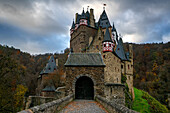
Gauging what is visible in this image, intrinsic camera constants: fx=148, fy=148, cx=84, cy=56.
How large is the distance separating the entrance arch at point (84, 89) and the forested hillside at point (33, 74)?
625 cm

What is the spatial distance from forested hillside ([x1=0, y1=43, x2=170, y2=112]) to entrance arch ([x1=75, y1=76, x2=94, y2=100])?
6247mm

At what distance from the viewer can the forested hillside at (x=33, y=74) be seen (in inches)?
584

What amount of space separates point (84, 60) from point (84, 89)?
9.82ft

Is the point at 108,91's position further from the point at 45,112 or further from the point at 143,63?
the point at 143,63

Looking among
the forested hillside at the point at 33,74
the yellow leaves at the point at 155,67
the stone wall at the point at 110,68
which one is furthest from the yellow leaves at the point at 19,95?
the yellow leaves at the point at 155,67

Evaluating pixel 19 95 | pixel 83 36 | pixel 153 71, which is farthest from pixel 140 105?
pixel 153 71

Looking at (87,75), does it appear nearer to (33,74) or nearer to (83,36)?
(83,36)

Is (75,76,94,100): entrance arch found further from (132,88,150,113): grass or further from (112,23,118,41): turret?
(112,23,118,41): turret

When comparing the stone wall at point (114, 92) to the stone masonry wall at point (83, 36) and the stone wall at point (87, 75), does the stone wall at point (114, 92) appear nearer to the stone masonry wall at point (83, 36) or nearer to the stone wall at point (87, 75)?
the stone wall at point (87, 75)

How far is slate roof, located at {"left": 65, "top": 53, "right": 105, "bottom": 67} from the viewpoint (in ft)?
47.2

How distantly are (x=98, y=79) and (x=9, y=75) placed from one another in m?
9.01

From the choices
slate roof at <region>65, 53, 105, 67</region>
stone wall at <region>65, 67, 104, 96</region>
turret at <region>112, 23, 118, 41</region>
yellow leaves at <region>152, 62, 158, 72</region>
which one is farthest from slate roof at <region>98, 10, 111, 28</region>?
yellow leaves at <region>152, 62, 158, 72</region>

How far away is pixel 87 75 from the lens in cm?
1408

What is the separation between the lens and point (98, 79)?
14.1 metres
